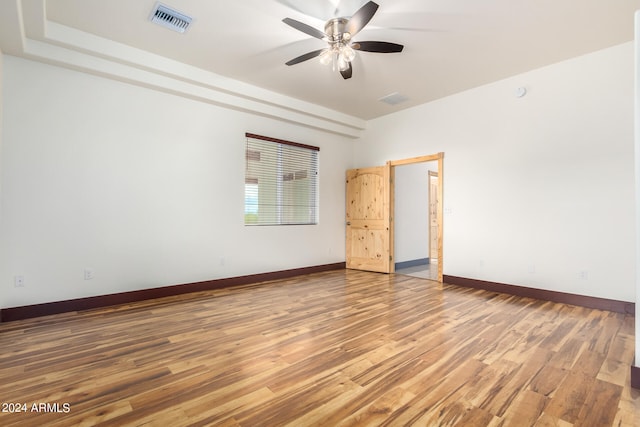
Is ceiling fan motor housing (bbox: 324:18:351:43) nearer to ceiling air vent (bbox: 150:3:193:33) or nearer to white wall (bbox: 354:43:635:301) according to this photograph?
ceiling air vent (bbox: 150:3:193:33)

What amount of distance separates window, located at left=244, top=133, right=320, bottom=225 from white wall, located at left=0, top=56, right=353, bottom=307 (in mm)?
165

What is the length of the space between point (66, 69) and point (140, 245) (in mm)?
2196

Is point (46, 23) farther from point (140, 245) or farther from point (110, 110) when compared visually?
point (140, 245)

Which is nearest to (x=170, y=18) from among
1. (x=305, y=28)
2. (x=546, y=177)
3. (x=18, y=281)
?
(x=305, y=28)

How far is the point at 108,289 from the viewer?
3713mm

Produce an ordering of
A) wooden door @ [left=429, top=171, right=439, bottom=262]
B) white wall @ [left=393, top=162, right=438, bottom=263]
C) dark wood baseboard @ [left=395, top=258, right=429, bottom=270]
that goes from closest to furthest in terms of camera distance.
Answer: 1. dark wood baseboard @ [left=395, top=258, right=429, bottom=270]
2. white wall @ [left=393, top=162, right=438, bottom=263]
3. wooden door @ [left=429, top=171, right=439, bottom=262]

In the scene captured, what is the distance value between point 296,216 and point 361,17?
3.60 metres

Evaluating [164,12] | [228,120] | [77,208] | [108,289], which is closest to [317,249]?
[228,120]

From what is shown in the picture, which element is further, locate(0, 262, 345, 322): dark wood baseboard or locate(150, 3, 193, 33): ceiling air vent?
locate(0, 262, 345, 322): dark wood baseboard

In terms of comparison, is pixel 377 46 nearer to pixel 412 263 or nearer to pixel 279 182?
pixel 279 182

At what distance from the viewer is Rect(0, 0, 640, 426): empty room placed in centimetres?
196

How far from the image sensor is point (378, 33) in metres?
A: 3.37

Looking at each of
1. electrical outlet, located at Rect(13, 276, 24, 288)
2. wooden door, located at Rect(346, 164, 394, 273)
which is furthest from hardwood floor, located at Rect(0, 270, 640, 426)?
wooden door, located at Rect(346, 164, 394, 273)

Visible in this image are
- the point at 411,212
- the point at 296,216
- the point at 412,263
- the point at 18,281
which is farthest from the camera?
the point at 411,212
